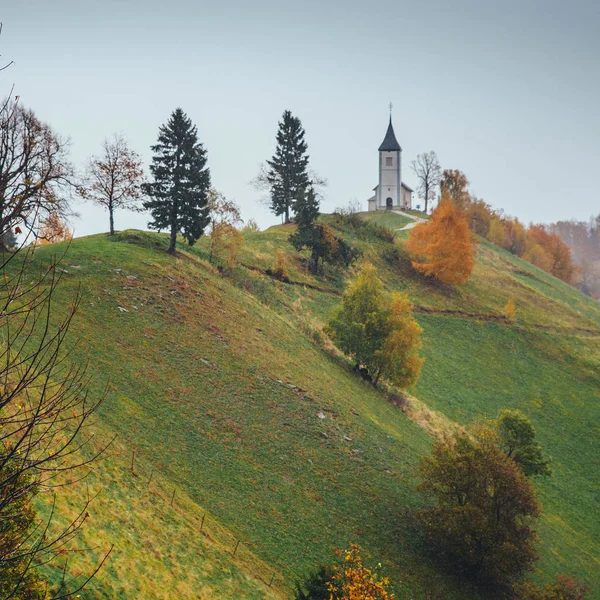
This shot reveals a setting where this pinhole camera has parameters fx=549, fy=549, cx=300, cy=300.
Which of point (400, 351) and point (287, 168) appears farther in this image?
point (287, 168)

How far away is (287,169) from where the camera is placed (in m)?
90.7

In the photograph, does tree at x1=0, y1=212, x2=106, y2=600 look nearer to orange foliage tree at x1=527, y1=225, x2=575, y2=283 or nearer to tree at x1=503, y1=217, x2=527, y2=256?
tree at x1=503, y1=217, x2=527, y2=256

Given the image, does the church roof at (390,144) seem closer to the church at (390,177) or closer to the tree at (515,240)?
the church at (390,177)

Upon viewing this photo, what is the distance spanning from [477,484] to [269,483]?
10.4 meters

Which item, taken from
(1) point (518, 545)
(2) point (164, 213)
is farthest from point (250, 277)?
(1) point (518, 545)

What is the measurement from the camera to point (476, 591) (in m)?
26.3

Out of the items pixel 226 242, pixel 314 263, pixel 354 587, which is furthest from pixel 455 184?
pixel 354 587

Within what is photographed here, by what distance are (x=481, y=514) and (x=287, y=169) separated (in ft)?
238

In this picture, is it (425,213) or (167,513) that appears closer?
(167,513)

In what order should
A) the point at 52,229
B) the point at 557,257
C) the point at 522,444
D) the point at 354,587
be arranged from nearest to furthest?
the point at 354,587
the point at 522,444
the point at 52,229
the point at 557,257

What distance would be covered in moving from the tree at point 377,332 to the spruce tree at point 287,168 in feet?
147

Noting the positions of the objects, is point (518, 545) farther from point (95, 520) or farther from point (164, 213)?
point (164, 213)

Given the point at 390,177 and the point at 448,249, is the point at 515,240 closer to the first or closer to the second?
the point at 390,177

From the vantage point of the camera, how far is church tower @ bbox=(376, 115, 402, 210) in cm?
12406
